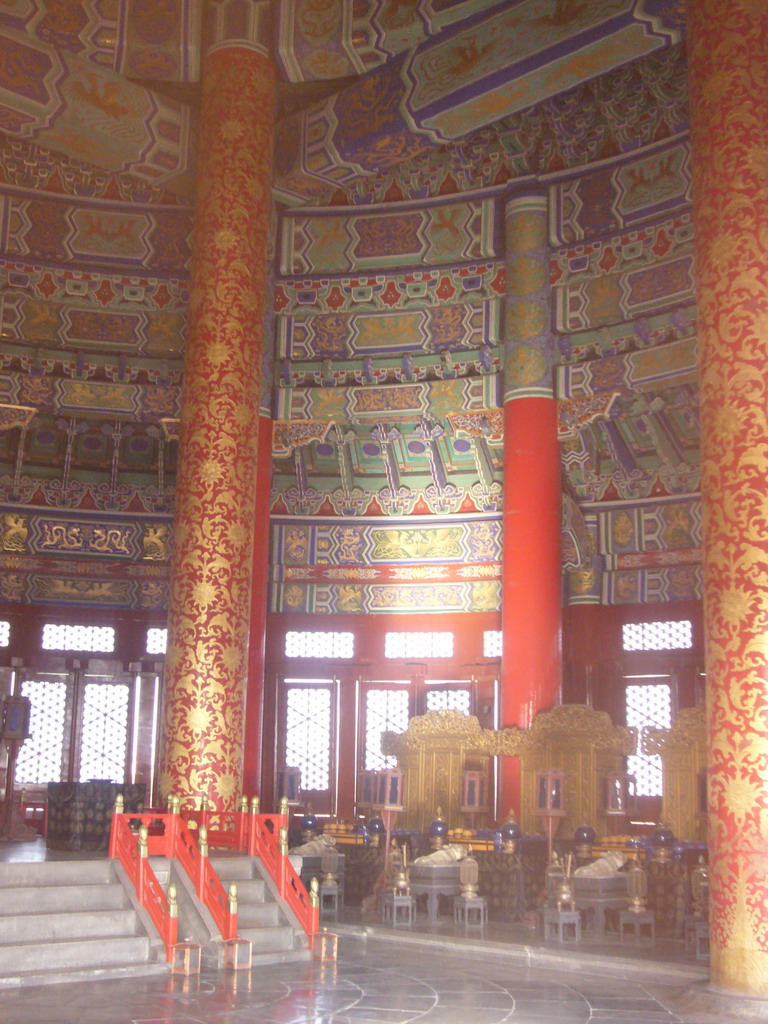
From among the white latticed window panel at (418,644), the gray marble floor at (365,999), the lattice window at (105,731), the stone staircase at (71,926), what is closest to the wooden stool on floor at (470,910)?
the gray marble floor at (365,999)

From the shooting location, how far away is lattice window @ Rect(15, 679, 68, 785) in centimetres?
1180

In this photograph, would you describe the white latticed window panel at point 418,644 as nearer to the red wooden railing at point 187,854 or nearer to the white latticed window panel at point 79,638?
the white latticed window panel at point 79,638

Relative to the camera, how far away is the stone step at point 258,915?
6105 millimetres

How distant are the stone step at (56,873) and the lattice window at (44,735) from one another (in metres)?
6.11

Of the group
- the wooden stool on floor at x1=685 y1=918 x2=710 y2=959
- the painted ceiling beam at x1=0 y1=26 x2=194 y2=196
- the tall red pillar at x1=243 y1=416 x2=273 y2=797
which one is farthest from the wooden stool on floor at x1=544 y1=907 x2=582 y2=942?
the painted ceiling beam at x1=0 y1=26 x2=194 y2=196

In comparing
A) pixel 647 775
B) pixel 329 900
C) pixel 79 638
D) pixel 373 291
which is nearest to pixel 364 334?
pixel 373 291

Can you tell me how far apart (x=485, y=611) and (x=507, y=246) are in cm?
373

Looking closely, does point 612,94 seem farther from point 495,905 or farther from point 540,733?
point 495,905

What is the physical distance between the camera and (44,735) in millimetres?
11945

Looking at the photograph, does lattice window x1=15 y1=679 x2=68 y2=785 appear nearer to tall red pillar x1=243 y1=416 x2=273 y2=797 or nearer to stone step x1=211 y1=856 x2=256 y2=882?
tall red pillar x1=243 y1=416 x2=273 y2=797

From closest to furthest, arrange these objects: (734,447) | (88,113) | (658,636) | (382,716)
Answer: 1. (734,447)
2. (88,113)
3. (658,636)
4. (382,716)

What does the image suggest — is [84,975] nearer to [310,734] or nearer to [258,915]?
[258,915]

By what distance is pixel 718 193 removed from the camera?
5.75 metres

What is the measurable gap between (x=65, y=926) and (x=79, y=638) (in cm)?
707
